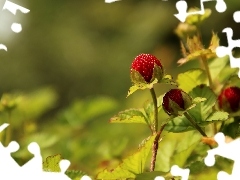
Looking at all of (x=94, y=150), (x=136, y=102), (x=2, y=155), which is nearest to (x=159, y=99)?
(x=2, y=155)

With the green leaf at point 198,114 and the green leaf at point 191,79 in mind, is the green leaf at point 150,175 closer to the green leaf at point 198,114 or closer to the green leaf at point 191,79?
the green leaf at point 198,114

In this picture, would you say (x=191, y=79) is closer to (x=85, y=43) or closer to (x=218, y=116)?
(x=218, y=116)

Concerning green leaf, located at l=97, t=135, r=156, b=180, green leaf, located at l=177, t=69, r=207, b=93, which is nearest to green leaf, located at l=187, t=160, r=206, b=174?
green leaf, located at l=97, t=135, r=156, b=180

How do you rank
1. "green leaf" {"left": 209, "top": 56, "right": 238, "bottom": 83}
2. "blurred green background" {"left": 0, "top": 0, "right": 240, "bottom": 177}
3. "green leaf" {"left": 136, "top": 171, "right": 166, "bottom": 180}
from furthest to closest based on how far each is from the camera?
"blurred green background" {"left": 0, "top": 0, "right": 240, "bottom": 177}
"green leaf" {"left": 209, "top": 56, "right": 238, "bottom": 83}
"green leaf" {"left": 136, "top": 171, "right": 166, "bottom": 180}
